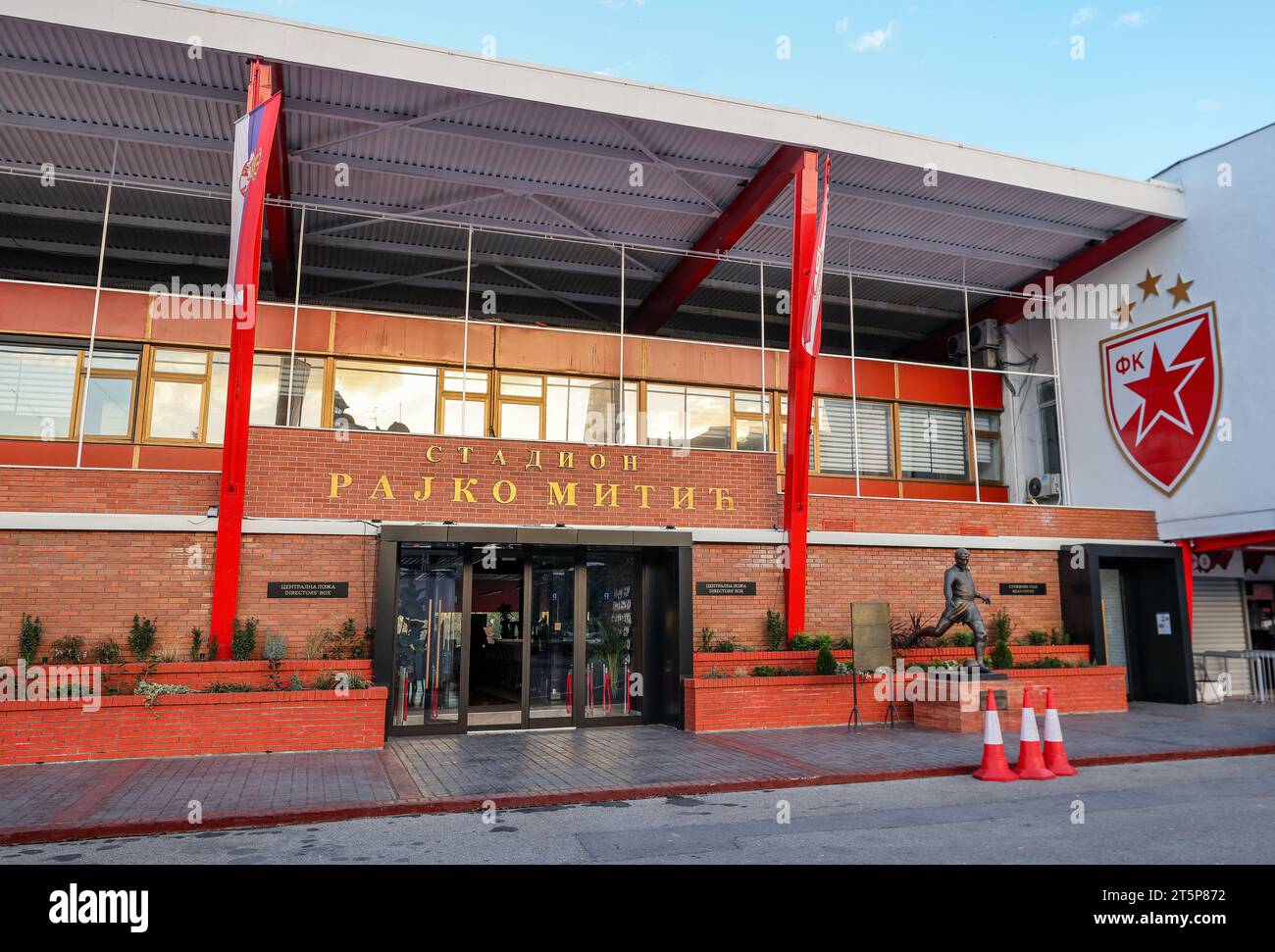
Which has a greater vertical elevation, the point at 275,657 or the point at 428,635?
the point at 428,635

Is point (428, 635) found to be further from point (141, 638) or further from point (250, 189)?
point (250, 189)

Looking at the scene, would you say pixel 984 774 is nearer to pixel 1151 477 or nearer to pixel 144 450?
pixel 1151 477

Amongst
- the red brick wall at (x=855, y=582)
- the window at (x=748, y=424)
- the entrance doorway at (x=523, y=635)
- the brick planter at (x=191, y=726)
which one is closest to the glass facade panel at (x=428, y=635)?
the entrance doorway at (x=523, y=635)

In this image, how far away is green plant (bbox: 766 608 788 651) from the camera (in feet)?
47.9

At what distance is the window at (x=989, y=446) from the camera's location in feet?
71.7

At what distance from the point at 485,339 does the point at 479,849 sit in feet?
40.8

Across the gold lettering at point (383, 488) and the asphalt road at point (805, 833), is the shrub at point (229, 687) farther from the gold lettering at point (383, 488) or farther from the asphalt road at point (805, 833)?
the asphalt road at point (805, 833)

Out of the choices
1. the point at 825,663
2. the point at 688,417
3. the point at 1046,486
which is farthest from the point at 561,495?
the point at 1046,486

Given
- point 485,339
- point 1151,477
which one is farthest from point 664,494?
point 1151,477

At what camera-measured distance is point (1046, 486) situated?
2022cm

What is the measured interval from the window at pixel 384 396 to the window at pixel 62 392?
227 cm

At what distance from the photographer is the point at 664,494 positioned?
1459 cm

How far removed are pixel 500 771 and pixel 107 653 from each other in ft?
18.0

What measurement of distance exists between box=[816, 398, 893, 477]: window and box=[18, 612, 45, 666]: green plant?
47.1ft
